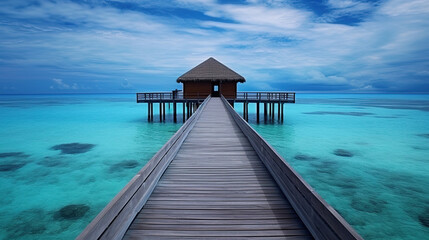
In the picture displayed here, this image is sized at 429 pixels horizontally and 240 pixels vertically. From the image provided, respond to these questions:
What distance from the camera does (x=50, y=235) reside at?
6707 millimetres

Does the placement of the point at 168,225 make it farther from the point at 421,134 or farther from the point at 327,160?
the point at 421,134

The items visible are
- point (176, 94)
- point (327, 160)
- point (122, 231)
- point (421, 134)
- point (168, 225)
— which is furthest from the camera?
point (176, 94)

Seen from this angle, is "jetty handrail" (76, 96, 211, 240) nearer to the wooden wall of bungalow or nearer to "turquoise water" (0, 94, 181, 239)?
"turquoise water" (0, 94, 181, 239)

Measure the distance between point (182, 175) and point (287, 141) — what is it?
15.1 metres

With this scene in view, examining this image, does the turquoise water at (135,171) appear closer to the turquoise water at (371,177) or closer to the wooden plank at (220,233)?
the turquoise water at (371,177)

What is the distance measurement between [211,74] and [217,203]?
24093mm

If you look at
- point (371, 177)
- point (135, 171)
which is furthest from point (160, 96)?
point (371, 177)

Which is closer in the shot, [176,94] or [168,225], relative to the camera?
[168,225]

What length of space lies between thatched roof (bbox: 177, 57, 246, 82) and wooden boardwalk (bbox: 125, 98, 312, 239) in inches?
812

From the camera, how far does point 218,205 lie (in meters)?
3.62

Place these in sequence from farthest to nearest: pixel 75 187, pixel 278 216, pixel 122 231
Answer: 1. pixel 75 187
2. pixel 278 216
3. pixel 122 231

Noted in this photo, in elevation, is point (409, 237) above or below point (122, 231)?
below

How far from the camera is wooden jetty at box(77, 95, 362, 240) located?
8.40 ft

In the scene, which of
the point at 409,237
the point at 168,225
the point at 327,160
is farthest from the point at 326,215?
the point at 327,160
